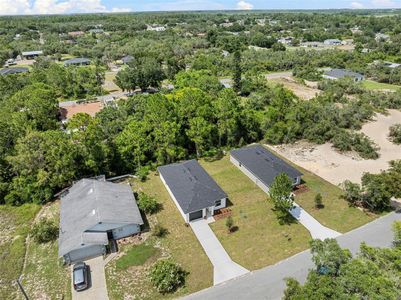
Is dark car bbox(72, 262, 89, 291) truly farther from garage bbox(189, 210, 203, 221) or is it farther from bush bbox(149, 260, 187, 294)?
garage bbox(189, 210, 203, 221)

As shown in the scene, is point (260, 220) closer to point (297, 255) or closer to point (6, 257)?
point (297, 255)

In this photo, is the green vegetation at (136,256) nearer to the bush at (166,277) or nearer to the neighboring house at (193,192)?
the bush at (166,277)

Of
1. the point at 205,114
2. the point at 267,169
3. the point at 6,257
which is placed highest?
the point at 205,114

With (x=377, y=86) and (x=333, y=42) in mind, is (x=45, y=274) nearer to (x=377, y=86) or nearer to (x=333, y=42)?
(x=377, y=86)

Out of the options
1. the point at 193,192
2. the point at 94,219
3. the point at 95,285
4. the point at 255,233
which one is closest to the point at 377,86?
the point at 255,233

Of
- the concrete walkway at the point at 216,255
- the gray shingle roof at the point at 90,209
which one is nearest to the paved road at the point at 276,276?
the concrete walkway at the point at 216,255

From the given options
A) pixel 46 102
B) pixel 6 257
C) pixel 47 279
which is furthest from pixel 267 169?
pixel 46 102
